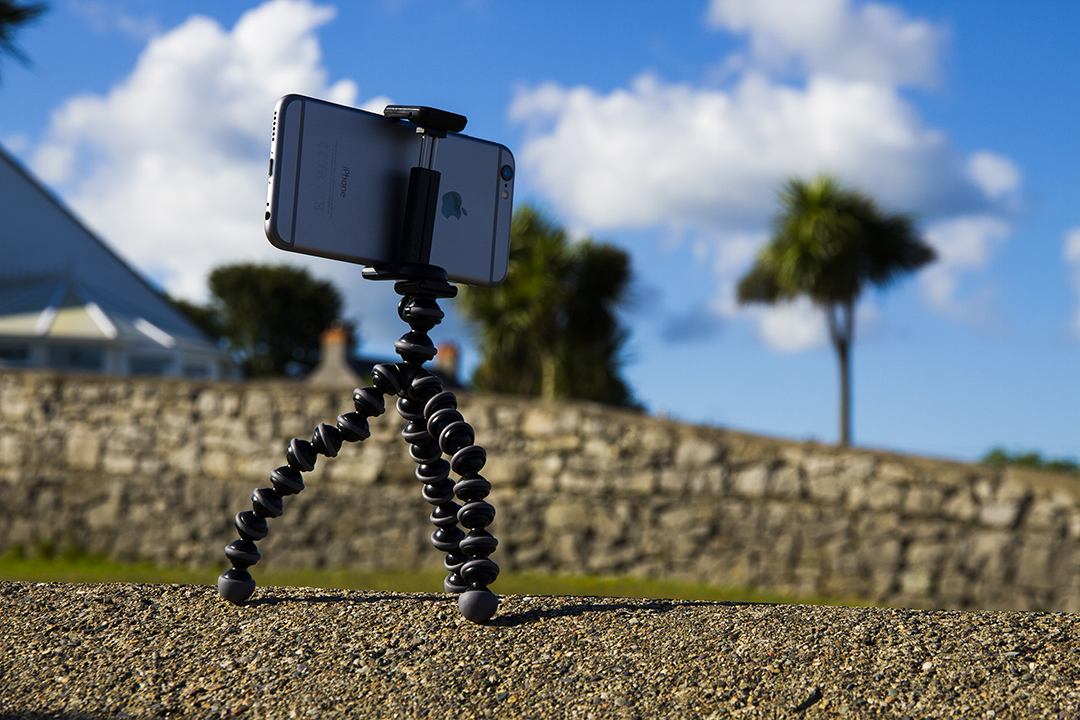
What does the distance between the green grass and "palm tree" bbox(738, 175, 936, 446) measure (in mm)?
10810

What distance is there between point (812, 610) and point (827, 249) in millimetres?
15512

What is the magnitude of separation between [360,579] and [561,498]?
6.55 feet

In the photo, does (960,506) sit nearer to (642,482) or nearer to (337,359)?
(642,482)

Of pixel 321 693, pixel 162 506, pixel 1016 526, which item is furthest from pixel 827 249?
pixel 321 693

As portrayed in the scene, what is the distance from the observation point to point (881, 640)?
10.1ft

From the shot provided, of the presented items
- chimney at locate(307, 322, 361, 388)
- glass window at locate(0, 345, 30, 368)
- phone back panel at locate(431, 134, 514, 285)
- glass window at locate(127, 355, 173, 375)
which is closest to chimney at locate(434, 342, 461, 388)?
chimney at locate(307, 322, 361, 388)

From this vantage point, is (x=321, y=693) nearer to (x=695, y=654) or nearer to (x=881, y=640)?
(x=695, y=654)

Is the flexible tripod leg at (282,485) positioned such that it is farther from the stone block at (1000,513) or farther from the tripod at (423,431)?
the stone block at (1000,513)

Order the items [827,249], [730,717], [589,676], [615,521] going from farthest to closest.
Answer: [827,249]
[615,521]
[589,676]
[730,717]

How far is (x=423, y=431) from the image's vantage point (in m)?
3.53

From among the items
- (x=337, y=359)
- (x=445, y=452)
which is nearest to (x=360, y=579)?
(x=445, y=452)

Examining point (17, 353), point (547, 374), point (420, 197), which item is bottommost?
point (17, 353)

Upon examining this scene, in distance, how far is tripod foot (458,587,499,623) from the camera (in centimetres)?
316

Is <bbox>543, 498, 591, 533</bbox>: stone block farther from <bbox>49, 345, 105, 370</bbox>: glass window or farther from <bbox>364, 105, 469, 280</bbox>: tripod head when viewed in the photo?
<bbox>49, 345, 105, 370</bbox>: glass window
